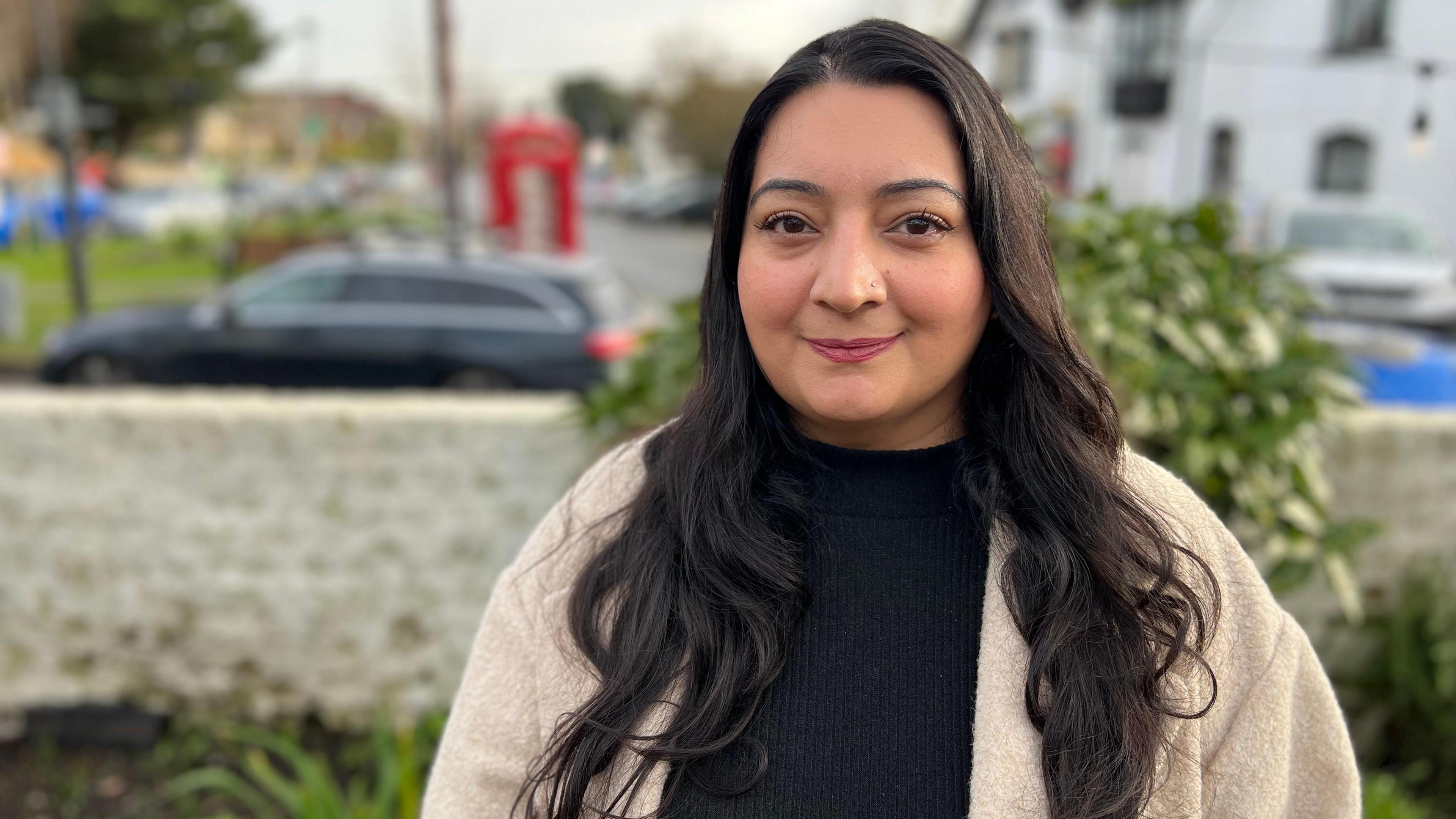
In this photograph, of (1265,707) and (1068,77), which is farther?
(1068,77)

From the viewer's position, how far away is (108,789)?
3.63 metres

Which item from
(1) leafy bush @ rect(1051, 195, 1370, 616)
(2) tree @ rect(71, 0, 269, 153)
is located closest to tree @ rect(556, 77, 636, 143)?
(2) tree @ rect(71, 0, 269, 153)

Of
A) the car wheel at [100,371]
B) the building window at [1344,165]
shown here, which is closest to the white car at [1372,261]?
the building window at [1344,165]

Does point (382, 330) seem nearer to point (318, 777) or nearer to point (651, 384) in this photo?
point (651, 384)

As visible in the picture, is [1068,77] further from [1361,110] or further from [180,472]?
[180,472]

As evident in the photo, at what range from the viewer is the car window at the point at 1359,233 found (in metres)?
13.3

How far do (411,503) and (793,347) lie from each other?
8.42ft

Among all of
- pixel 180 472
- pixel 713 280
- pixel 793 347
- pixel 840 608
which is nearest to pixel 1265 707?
pixel 840 608

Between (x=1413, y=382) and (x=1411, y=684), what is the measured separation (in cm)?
270

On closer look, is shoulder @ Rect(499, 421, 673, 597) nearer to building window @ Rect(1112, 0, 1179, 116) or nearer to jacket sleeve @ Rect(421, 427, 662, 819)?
jacket sleeve @ Rect(421, 427, 662, 819)

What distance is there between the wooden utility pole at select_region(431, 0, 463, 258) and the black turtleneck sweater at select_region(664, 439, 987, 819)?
525 inches

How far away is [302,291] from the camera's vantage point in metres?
9.48

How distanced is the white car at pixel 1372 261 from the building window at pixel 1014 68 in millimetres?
19498

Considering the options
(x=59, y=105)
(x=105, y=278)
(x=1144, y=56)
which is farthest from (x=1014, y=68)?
(x=59, y=105)
